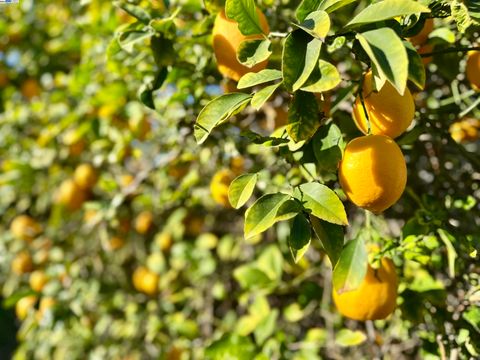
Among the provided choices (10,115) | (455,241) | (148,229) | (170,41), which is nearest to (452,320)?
(455,241)

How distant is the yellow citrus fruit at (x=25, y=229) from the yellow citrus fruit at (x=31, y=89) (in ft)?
1.66

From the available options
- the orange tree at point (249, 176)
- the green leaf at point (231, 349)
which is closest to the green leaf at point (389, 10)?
the orange tree at point (249, 176)

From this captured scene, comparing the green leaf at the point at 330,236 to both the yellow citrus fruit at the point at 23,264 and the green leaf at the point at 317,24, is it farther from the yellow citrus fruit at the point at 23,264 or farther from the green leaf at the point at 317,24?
the yellow citrus fruit at the point at 23,264

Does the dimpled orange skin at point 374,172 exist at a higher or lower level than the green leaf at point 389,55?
lower

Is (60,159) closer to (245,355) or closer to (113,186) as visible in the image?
(113,186)

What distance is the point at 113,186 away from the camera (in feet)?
5.02

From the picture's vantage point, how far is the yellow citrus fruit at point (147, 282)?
1903mm

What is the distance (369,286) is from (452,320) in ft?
0.65

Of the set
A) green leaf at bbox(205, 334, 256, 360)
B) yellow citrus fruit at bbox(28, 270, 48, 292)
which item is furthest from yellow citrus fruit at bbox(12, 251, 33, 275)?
green leaf at bbox(205, 334, 256, 360)

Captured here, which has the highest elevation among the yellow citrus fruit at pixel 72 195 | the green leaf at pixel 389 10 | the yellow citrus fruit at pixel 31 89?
the green leaf at pixel 389 10

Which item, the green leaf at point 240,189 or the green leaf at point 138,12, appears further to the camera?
the green leaf at point 138,12

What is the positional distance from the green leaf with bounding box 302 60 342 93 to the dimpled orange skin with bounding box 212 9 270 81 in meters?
0.16

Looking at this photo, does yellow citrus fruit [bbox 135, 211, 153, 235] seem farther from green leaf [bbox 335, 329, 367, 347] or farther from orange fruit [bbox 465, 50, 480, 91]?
orange fruit [bbox 465, 50, 480, 91]

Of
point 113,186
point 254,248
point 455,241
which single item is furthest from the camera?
point 254,248
